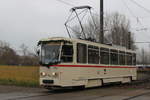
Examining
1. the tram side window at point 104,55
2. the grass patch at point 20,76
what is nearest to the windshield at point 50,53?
the tram side window at point 104,55

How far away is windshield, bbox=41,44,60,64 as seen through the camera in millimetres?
16938

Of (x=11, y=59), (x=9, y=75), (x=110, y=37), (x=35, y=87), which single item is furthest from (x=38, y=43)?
(x=11, y=59)

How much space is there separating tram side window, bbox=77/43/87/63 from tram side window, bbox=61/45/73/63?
0.67m

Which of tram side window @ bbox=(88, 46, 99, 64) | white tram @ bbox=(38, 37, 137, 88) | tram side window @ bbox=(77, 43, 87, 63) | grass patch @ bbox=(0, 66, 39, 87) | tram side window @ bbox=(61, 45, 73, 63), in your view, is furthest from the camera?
grass patch @ bbox=(0, 66, 39, 87)

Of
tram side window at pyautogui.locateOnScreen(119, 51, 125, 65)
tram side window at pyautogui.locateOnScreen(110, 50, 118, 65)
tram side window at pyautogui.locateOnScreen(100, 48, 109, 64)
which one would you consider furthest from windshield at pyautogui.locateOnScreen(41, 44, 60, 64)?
tram side window at pyautogui.locateOnScreen(119, 51, 125, 65)

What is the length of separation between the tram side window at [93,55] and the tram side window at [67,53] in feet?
6.69

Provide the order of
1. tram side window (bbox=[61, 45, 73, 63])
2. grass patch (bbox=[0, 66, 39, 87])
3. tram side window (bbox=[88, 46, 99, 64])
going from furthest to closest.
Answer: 1. grass patch (bbox=[0, 66, 39, 87])
2. tram side window (bbox=[88, 46, 99, 64])
3. tram side window (bbox=[61, 45, 73, 63])

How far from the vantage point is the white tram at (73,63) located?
55.3ft

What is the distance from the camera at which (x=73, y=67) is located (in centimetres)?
1739

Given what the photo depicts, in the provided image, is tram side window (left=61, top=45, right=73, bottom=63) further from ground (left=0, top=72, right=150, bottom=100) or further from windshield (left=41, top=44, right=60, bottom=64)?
ground (left=0, top=72, right=150, bottom=100)

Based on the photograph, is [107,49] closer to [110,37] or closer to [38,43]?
[38,43]

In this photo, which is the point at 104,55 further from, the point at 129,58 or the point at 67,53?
the point at 129,58

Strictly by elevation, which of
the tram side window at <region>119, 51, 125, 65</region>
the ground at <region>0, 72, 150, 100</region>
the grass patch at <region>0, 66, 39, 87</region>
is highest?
the tram side window at <region>119, 51, 125, 65</region>

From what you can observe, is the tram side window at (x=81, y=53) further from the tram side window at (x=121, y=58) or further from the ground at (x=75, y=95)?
the tram side window at (x=121, y=58)
